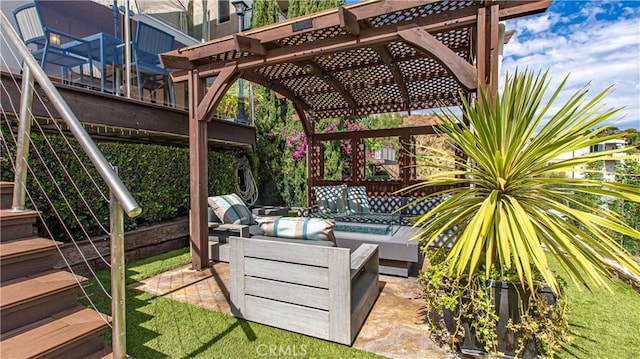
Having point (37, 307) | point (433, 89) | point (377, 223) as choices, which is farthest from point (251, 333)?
point (433, 89)

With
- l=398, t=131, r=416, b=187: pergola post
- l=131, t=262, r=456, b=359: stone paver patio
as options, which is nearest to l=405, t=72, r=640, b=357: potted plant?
l=131, t=262, r=456, b=359: stone paver patio

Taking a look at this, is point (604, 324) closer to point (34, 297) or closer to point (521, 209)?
point (521, 209)

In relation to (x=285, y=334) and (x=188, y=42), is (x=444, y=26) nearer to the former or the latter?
(x=285, y=334)

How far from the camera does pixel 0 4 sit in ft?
15.7

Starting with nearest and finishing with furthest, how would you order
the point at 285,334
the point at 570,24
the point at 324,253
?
1. the point at 324,253
2. the point at 285,334
3. the point at 570,24

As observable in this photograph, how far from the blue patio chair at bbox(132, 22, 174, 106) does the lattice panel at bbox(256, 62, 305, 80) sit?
1.87 meters

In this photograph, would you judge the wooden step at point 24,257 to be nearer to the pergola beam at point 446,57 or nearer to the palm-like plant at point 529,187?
the palm-like plant at point 529,187

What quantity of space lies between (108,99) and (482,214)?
4.91m

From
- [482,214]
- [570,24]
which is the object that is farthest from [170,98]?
[570,24]

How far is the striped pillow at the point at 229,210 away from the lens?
4.88 metres

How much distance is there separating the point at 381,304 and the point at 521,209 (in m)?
1.71

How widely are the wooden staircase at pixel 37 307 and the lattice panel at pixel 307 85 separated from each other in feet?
15.4

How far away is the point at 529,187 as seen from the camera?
2.18 metres

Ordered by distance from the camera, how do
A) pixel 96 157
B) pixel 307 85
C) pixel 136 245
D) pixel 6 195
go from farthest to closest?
pixel 307 85
pixel 136 245
pixel 6 195
pixel 96 157
